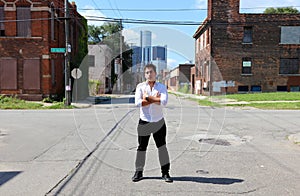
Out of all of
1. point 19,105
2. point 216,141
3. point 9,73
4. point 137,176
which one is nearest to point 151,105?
point 137,176

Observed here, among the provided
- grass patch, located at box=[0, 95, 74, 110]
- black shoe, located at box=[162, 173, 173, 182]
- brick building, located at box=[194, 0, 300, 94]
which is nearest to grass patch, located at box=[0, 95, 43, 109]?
grass patch, located at box=[0, 95, 74, 110]

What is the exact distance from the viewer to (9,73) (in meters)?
23.2

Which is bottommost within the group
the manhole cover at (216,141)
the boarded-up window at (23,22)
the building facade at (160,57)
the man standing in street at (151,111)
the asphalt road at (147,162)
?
the asphalt road at (147,162)

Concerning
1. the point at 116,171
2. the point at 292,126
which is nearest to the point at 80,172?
the point at 116,171

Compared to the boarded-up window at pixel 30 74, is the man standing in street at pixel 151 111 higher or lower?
lower

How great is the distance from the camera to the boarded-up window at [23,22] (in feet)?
76.5

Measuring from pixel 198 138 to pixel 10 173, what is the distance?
5.06 metres

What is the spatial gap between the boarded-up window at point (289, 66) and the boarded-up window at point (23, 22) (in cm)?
2462

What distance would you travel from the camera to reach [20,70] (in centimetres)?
2334

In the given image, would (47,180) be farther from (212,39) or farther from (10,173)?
(212,39)

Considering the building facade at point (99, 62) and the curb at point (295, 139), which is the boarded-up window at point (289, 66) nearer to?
the building facade at point (99, 62)

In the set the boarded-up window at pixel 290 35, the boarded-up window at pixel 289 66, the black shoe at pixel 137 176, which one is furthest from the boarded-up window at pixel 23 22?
the boarded-up window at pixel 289 66

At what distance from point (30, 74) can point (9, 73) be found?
1.53 m

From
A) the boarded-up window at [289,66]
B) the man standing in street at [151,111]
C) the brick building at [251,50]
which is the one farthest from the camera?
the boarded-up window at [289,66]
